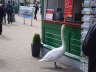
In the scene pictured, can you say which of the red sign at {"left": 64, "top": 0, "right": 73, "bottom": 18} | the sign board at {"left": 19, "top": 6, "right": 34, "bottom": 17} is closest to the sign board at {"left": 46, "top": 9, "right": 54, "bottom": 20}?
the red sign at {"left": 64, "top": 0, "right": 73, "bottom": 18}

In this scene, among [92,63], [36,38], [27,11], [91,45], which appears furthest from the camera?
[27,11]

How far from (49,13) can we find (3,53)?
7.48 feet

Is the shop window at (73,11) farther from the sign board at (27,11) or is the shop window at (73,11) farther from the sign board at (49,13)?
the sign board at (27,11)

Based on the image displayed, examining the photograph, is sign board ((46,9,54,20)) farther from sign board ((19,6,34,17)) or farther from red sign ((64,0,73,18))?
sign board ((19,6,34,17))

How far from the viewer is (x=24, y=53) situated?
11.4 meters

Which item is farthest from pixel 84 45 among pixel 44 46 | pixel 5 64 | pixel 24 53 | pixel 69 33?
pixel 24 53

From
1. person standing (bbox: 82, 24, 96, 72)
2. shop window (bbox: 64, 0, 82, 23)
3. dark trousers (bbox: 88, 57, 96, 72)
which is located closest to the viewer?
person standing (bbox: 82, 24, 96, 72)

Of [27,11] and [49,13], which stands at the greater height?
[49,13]

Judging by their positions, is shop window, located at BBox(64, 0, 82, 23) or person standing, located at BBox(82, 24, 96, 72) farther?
shop window, located at BBox(64, 0, 82, 23)

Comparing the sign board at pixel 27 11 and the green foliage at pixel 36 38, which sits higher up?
the sign board at pixel 27 11

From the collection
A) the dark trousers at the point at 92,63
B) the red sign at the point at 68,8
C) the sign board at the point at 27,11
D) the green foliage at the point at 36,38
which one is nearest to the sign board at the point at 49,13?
the green foliage at the point at 36,38

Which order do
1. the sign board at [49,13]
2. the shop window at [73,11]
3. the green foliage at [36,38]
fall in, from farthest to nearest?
the sign board at [49,13]
the green foliage at [36,38]
the shop window at [73,11]

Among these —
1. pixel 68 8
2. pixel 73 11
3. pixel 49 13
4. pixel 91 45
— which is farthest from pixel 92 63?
pixel 49 13

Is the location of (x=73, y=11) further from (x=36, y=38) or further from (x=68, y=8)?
(x=36, y=38)
